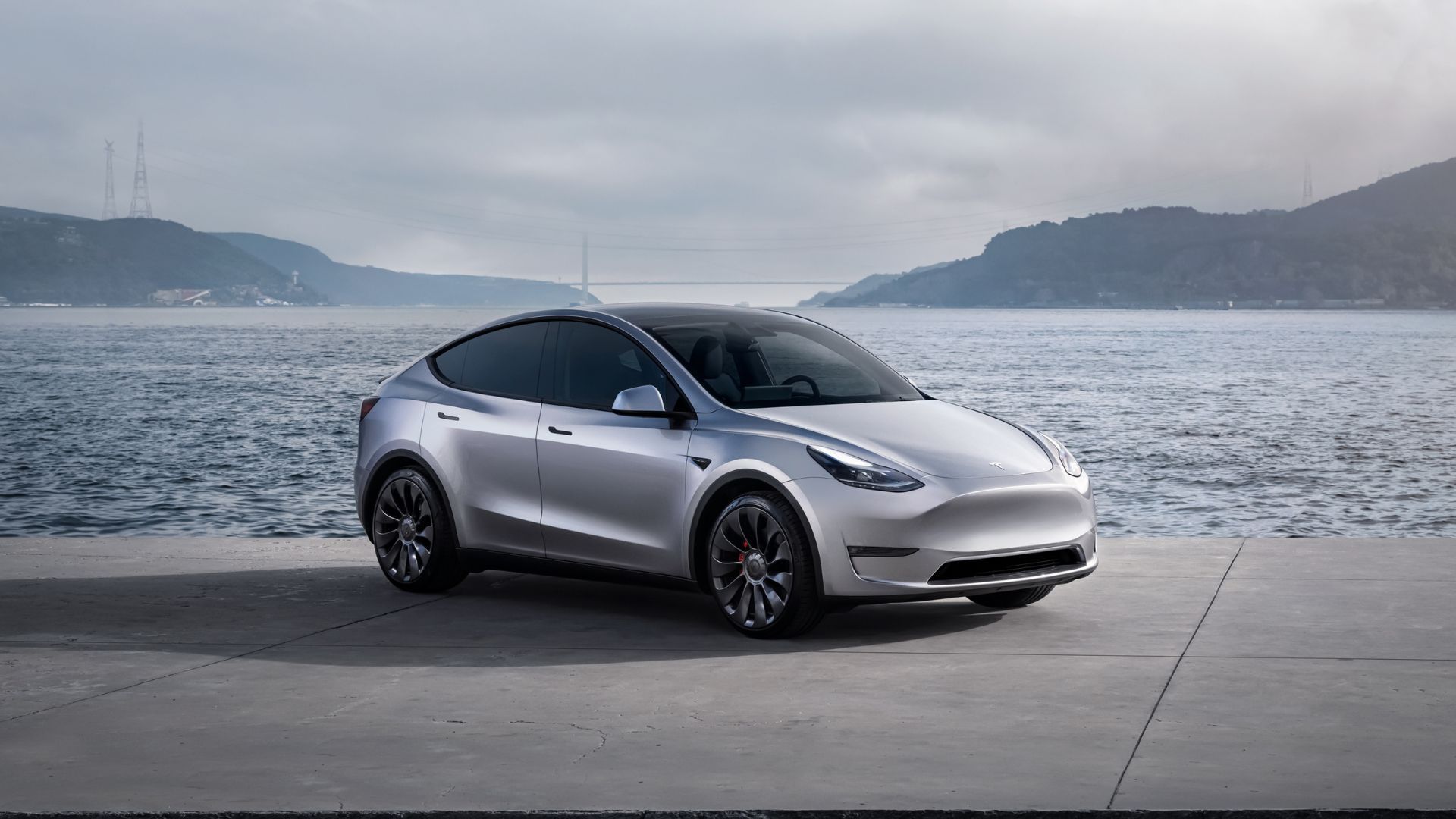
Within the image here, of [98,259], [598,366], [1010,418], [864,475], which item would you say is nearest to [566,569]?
[598,366]

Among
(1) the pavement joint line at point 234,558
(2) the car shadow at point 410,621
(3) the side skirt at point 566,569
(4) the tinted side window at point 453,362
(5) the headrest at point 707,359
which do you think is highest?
(5) the headrest at point 707,359

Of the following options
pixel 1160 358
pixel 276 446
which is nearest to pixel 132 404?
pixel 276 446

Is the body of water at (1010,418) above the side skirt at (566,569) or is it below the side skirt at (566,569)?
below

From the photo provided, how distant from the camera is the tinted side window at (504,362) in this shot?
8.41 m

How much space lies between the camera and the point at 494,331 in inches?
346

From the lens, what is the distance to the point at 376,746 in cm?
529

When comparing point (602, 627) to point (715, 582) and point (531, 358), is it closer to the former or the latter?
point (715, 582)

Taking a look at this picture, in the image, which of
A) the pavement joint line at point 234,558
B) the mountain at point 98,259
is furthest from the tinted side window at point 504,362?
the mountain at point 98,259

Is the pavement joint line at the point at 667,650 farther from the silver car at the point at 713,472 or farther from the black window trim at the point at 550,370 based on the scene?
the black window trim at the point at 550,370

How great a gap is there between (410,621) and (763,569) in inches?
75.7

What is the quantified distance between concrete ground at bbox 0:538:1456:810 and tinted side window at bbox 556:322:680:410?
1.14 metres

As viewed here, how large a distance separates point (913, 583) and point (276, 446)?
2661 cm

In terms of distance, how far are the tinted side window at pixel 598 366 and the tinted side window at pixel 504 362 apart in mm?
167

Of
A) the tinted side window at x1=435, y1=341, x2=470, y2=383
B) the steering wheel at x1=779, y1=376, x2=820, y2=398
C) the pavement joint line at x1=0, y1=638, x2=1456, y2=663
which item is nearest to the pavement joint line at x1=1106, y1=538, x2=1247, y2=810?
the pavement joint line at x1=0, y1=638, x2=1456, y2=663
